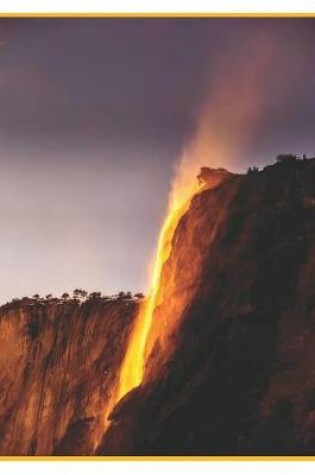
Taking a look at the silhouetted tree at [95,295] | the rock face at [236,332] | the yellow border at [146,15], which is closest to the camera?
the rock face at [236,332]

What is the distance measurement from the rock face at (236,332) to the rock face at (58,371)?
0.13 meters

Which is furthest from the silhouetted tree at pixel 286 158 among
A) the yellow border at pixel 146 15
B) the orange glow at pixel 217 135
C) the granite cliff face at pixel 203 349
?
the yellow border at pixel 146 15

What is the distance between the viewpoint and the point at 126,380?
3256mm

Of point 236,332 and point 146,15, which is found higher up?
point 146,15

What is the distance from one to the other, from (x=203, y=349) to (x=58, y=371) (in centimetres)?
71

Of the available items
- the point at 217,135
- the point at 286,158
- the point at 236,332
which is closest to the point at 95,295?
the point at 236,332

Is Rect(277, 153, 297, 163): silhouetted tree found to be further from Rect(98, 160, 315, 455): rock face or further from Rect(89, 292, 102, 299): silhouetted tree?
Rect(89, 292, 102, 299): silhouetted tree

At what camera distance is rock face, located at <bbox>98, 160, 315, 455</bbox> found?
3170mm

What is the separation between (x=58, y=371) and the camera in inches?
129

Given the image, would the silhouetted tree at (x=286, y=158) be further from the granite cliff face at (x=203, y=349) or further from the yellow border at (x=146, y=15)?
the yellow border at (x=146, y=15)

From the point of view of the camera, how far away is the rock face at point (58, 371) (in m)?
3.22

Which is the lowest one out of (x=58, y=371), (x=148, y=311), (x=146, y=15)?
(x=58, y=371)

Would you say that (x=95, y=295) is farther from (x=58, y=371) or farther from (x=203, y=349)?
(x=203, y=349)
